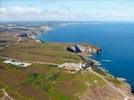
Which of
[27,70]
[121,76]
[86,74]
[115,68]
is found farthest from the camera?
[115,68]

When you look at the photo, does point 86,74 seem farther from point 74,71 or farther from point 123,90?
point 123,90

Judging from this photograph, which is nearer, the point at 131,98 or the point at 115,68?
the point at 131,98

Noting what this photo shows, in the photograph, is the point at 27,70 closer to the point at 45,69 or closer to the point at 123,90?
the point at 45,69

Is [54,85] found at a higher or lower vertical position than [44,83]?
lower

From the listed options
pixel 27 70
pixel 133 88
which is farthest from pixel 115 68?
pixel 27 70

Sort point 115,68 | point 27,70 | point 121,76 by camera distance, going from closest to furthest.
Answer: point 27,70 < point 121,76 < point 115,68

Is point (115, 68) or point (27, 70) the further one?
point (115, 68)

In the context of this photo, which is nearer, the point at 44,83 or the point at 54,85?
the point at 54,85

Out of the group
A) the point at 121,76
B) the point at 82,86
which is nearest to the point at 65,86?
the point at 82,86

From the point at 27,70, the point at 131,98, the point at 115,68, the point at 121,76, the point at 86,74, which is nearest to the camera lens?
the point at 131,98
